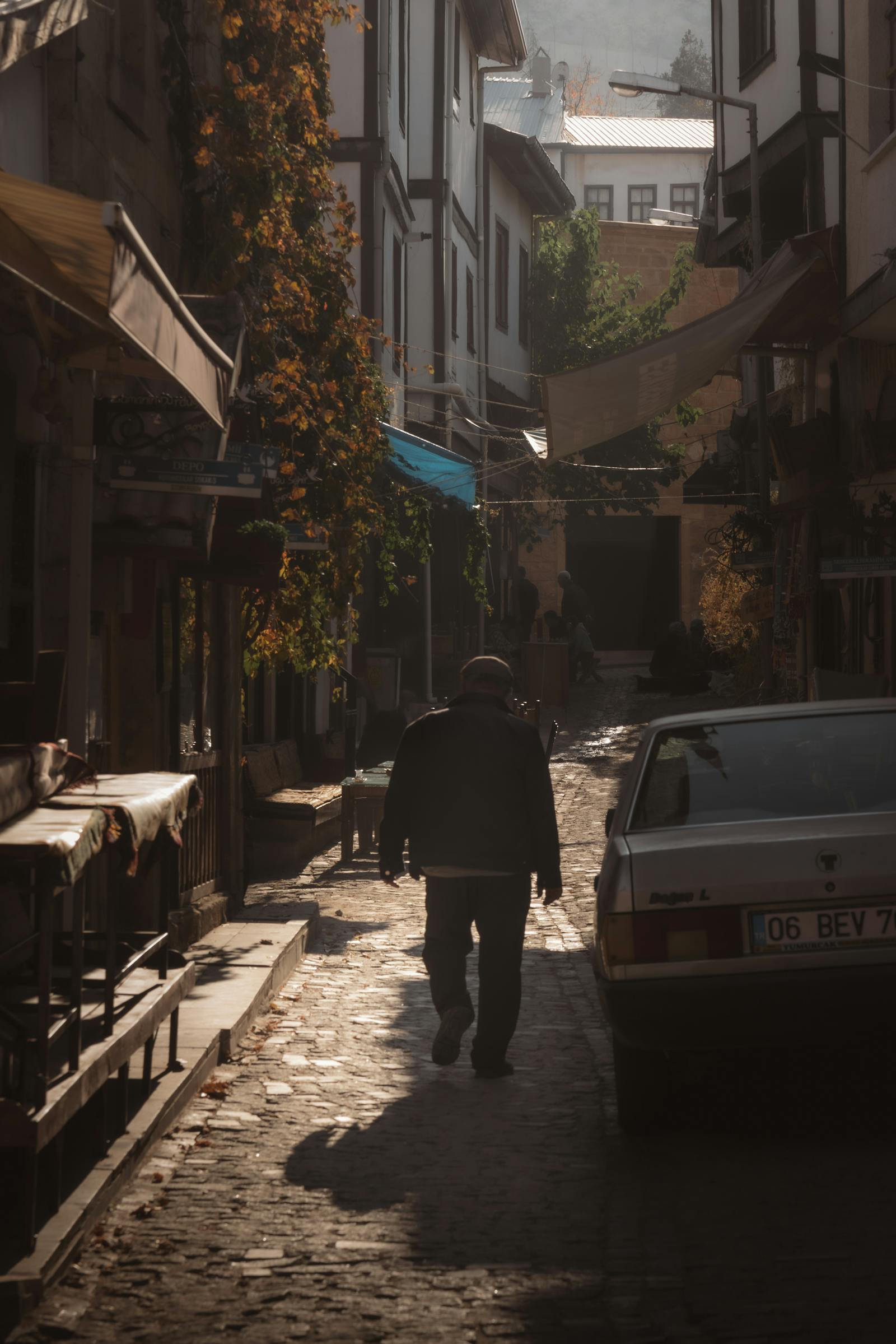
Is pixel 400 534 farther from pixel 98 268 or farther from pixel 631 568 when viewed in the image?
pixel 631 568

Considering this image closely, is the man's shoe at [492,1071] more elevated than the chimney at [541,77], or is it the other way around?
the chimney at [541,77]

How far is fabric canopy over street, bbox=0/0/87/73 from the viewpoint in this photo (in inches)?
277

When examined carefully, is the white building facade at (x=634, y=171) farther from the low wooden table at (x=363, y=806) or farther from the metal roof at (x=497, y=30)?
the low wooden table at (x=363, y=806)

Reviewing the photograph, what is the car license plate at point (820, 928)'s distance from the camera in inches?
236

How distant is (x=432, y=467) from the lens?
2047 cm

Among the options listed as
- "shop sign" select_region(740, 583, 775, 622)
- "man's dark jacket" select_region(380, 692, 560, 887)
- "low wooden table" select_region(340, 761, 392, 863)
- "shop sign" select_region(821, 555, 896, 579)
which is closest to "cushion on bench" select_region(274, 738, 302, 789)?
"low wooden table" select_region(340, 761, 392, 863)

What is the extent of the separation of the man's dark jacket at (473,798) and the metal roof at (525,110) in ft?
173

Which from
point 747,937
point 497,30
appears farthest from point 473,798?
point 497,30

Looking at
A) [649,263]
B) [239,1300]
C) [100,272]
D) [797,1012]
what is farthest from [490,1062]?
[649,263]

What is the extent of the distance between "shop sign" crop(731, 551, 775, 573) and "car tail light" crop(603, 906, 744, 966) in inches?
531

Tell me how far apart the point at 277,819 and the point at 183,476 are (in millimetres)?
7853

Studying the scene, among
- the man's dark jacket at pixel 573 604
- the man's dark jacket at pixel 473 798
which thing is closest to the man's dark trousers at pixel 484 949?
the man's dark jacket at pixel 473 798

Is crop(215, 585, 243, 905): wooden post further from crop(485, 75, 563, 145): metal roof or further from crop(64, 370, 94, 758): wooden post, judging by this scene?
crop(485, 75, 563, 145): metal roof

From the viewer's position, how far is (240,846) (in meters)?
13.3
